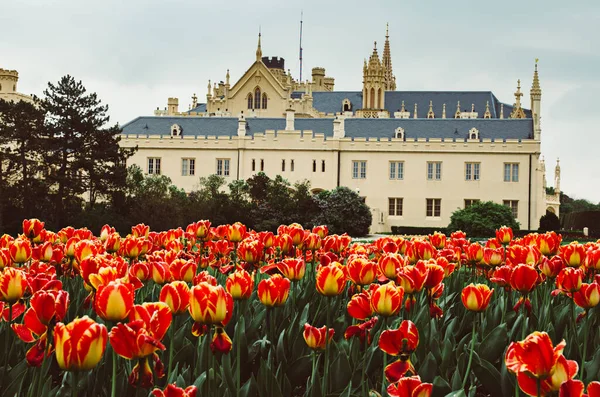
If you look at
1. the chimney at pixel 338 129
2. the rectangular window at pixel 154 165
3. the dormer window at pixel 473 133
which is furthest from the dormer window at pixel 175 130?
the dormer window at pixel 473 133

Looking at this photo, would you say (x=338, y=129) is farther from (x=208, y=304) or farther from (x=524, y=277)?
(x=208, y=304)

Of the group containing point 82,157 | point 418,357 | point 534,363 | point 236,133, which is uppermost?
point 236,133

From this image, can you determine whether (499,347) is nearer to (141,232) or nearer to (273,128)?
(141,232)

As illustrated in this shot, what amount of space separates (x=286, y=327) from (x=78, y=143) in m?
31.2

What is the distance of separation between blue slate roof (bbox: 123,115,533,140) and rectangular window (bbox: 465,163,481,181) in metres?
2.09

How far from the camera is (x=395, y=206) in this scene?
49562mm

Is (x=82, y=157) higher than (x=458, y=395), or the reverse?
(x=82, y=157)

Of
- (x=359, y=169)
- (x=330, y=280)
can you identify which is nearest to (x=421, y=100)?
(x=359, y=169)

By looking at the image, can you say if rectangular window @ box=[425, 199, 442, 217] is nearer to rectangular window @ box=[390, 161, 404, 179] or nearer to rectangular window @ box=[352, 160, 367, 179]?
Result: rectangular window @ box=[390, 161, 404, 179]

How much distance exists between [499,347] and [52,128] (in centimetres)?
3196

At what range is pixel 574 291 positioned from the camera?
392 cm

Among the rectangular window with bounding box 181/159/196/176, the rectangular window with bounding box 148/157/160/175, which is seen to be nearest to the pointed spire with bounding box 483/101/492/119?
the rectangular window with bounding box 181/159/196/176

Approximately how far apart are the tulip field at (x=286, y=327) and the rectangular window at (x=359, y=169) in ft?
143

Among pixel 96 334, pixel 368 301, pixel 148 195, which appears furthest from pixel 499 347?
pixel 148 195
